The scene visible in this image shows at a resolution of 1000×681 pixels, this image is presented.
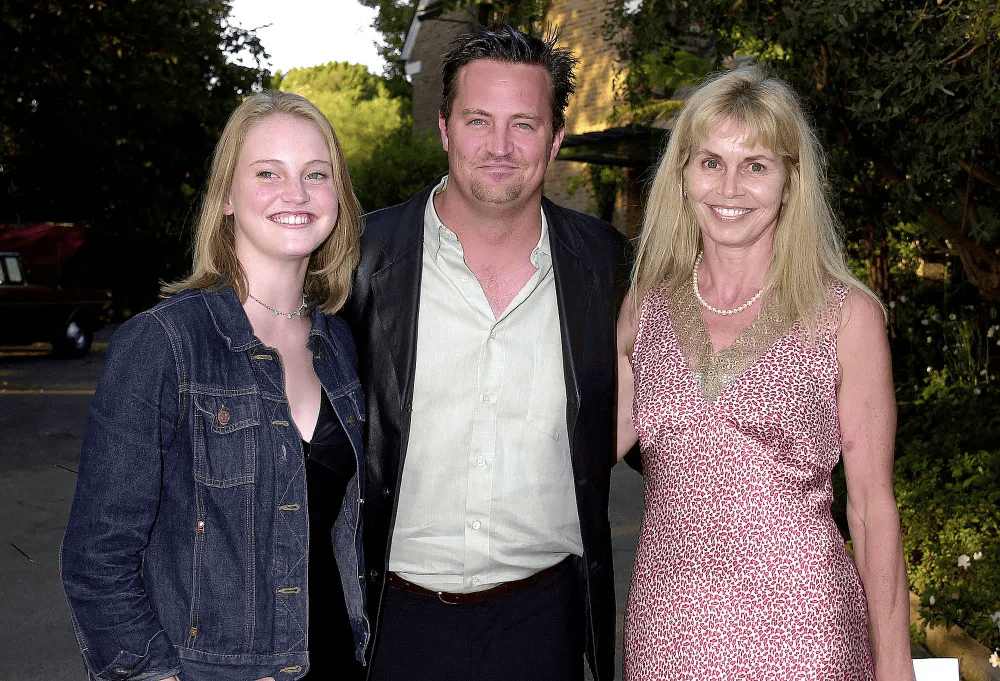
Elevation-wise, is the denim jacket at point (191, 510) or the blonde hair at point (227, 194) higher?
the blonde hair at point (227, 194)

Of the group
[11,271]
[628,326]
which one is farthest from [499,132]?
[11,271]

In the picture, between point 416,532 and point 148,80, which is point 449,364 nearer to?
point 416,532

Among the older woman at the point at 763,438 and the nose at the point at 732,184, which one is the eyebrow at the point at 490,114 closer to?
the older woman at the point at 763,438

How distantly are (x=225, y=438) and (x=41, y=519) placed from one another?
6.18m

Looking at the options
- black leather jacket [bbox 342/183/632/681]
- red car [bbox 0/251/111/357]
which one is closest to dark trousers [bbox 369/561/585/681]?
black leather jacket [bbox 342/183/632/681]

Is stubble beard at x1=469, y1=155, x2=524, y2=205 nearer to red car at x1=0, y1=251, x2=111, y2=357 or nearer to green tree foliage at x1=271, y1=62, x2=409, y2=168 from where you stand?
red car at x1=0, y1=251, x2=111, y2=357

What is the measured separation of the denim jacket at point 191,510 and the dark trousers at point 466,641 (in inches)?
21.6

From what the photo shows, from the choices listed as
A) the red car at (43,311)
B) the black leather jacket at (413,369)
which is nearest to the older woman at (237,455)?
the black leather jacket at (413,369)

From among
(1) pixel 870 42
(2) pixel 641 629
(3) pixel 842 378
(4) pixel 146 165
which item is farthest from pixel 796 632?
(4) pixel 146 165

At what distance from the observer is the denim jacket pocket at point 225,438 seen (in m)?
2.37

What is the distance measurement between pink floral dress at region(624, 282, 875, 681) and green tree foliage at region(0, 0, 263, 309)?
15234mm

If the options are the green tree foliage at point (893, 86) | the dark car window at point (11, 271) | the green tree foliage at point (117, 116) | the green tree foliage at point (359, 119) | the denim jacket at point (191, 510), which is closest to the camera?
the denim jacket at point (191, 510)

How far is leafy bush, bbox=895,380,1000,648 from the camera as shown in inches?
205

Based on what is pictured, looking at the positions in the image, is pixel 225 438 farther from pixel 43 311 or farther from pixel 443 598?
pixel 43 311
